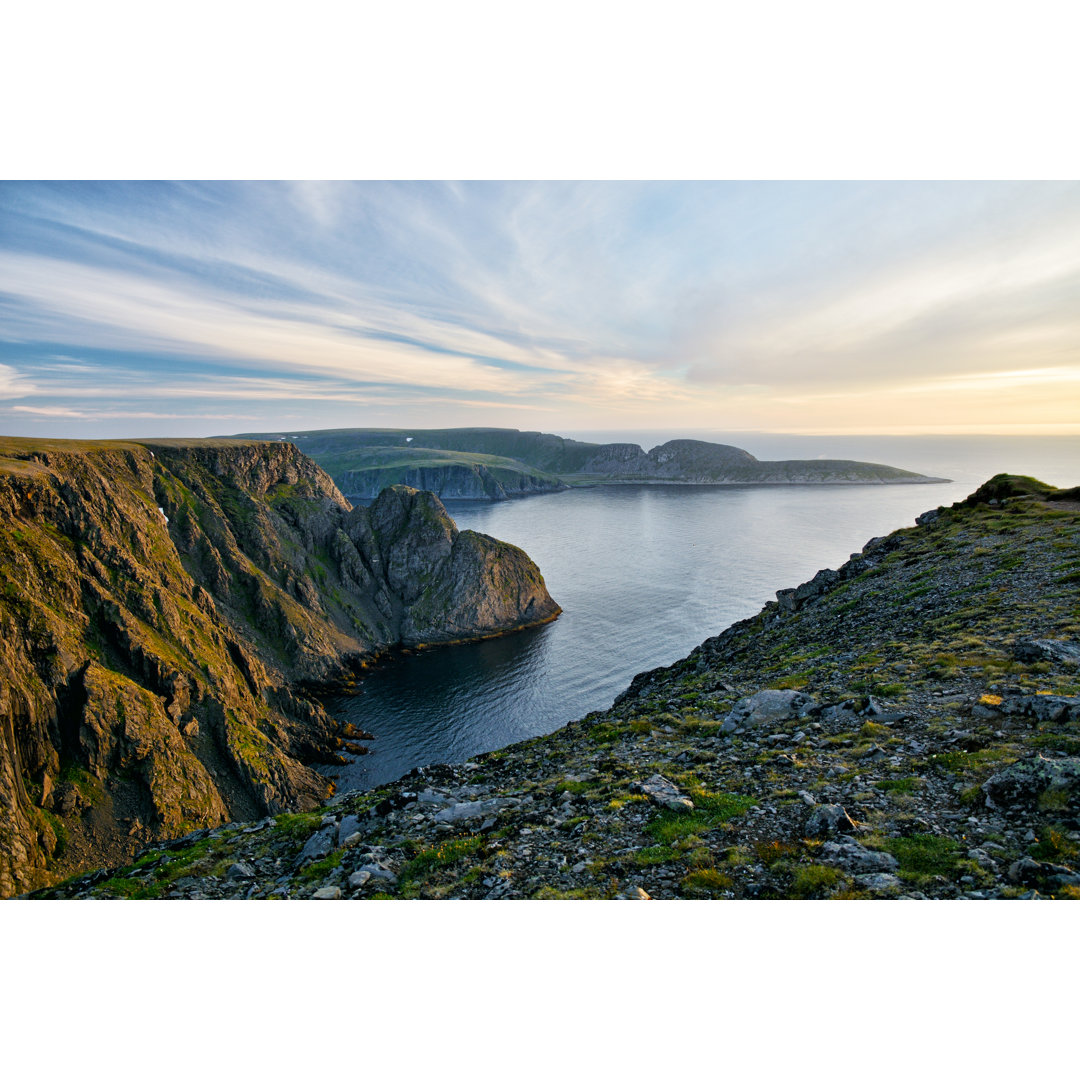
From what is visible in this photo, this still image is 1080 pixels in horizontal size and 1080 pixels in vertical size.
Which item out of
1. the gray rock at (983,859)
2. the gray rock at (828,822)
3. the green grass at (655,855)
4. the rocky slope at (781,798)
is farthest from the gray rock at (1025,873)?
the green grass at (655,855)

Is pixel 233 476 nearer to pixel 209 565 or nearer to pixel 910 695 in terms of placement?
pixel 209 565

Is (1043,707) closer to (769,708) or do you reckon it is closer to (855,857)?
(769,708)

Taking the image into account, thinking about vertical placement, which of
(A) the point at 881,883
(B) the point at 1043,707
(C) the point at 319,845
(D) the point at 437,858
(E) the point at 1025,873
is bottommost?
(C) the point at 319,845

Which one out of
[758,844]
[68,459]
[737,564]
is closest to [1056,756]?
[758,844]

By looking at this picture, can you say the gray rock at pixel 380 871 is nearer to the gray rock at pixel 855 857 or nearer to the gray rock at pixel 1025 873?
the gray rock at pixel 855 857

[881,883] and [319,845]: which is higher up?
[881,883]

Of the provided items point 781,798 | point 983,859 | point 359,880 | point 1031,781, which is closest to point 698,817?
point 781,798

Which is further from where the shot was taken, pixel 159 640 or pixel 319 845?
pixel 159 640
